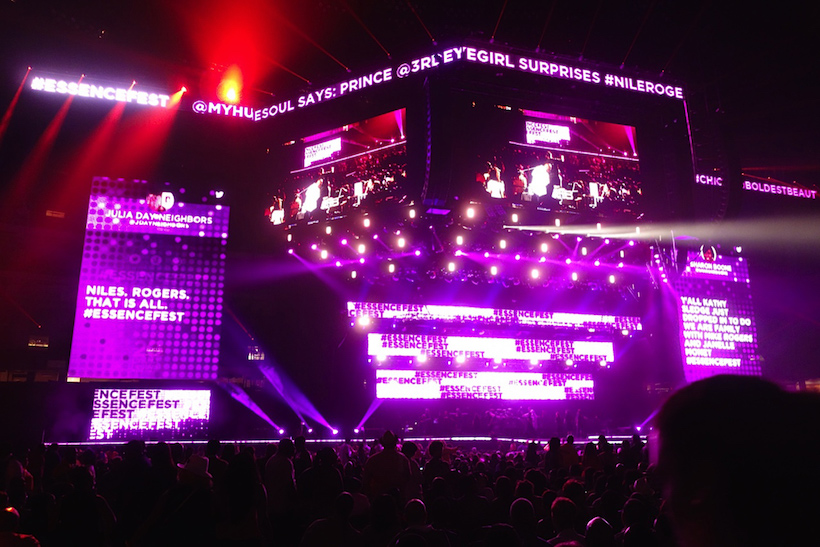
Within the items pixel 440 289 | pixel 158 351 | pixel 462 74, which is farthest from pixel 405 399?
pixel 462 74

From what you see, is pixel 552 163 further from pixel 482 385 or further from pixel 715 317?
pixel 715 317

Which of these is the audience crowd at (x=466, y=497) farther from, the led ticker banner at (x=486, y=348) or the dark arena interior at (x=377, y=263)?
the led ticker banner at (x=486, y=348)

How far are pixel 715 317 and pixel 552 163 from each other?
1299 cm

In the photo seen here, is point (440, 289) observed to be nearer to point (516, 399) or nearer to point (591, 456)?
point (516, 399)

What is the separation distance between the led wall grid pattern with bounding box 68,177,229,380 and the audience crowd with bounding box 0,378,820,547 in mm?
5587

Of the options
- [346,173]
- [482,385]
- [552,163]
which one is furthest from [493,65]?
[482,385]

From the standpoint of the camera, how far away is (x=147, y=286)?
15.9 m

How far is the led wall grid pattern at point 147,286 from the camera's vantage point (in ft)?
50.4

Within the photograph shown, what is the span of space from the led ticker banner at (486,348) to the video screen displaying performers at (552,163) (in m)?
8.58

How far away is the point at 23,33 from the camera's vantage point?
52.2 feet

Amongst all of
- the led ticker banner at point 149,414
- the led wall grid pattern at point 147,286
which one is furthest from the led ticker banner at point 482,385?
the led wall grid pattern at point 147,286

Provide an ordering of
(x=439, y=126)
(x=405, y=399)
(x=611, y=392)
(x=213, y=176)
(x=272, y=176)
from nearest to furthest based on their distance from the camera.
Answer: (x=439, y=126) → (x=272, y=176) → (x=213, y=176) → (x=405, y=399) → (x=611, y=392)

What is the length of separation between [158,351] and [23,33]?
28.3 feet

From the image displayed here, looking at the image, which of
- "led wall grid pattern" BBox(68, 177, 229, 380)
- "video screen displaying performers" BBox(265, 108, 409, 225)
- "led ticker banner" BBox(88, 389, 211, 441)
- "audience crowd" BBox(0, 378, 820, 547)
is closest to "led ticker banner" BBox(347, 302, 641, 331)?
"led wall grid pattern" BBox(68, 177, 229, 380)
